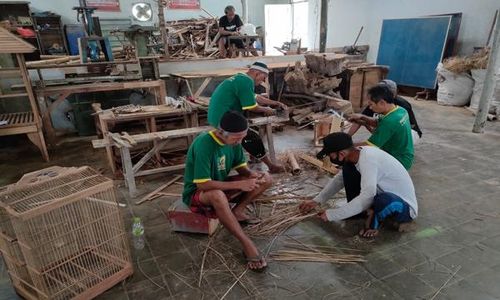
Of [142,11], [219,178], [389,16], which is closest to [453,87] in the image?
[389,16]

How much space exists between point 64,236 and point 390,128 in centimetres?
314

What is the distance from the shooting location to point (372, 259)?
2.79m

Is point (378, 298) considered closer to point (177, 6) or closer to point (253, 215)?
point (253, 215)

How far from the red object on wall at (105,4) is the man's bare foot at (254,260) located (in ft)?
37.2

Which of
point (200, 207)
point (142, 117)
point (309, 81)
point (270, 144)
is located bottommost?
point (270, 144)

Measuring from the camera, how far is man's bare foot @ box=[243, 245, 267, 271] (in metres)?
2.69

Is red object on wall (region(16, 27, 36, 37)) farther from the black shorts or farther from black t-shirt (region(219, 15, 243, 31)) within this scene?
the black shorts

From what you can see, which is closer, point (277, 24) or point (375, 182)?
point (375, 182)

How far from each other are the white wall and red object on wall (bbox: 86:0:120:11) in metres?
7.36

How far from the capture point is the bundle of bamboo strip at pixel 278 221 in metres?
3.23

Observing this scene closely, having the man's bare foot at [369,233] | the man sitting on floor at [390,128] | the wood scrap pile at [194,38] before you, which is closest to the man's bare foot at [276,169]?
the man sitting on floor at [390,128]

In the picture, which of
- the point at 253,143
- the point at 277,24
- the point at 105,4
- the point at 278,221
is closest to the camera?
the point at 278,221

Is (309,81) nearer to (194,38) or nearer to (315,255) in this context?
(194,38)

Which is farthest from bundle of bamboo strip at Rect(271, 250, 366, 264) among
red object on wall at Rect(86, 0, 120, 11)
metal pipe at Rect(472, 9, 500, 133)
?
red object on wall at Rect(86, 0, 120, 11)
